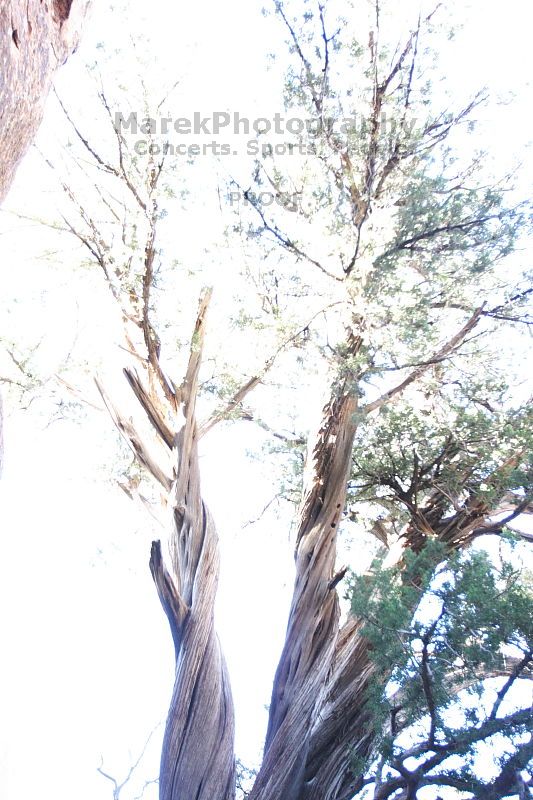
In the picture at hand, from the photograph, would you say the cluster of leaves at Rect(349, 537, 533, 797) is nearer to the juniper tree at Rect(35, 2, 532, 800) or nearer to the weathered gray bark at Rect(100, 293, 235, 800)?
the juniper tree at Rect(35, 2, 532, 800)

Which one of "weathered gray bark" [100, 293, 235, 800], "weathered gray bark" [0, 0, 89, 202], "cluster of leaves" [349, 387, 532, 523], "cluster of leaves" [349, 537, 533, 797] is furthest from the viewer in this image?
"cluster of leaves" [349, 387, 532, 523]

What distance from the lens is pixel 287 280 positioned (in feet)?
17.8

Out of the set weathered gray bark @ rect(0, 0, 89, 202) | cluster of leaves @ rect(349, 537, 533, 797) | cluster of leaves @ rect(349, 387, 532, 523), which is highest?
cluster of leaves @ rect(349, 387, 532, 523)

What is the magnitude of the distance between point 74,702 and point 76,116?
8.38 m

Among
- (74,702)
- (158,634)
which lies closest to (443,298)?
(158,634)

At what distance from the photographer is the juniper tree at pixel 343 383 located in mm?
3826

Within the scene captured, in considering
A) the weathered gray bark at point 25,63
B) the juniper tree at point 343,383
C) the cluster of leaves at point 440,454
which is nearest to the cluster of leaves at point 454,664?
the juniper tree at point 343,383

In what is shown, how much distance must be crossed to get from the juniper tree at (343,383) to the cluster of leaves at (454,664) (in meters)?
0.04

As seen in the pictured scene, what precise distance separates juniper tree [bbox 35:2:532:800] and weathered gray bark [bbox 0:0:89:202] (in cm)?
260

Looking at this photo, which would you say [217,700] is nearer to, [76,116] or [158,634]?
[76,116]

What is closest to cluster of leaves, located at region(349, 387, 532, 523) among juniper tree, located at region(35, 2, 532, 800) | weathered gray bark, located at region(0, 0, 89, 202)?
juniper tree, located at region(35, 2, 532, 800)

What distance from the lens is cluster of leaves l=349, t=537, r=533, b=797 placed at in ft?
9.16

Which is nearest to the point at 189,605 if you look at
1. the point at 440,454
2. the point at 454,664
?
the point at 454,664

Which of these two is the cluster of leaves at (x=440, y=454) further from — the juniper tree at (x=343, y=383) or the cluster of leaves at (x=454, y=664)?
the cluster of leaves at (x=454, y=664)
